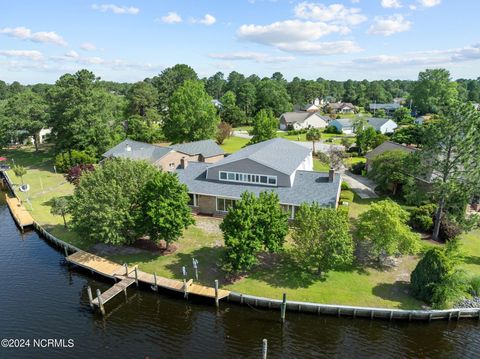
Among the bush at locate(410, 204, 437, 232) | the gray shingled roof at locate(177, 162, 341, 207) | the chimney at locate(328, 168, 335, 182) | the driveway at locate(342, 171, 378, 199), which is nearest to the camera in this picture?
the bush at locate(410, 204, 437, 232)

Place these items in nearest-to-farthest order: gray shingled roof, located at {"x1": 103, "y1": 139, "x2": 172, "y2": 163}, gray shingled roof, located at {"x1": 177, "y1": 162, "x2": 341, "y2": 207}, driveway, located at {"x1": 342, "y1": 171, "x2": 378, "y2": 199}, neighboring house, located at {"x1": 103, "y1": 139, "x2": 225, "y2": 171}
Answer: gray shingled roof, located at {"x1": 177, "y1": 162, "x2": 341, "y2": 207}
driveway, located at {"x1": 342, "y1": 171, "x2": 378, "y2": 199}
gray shingled roof, located at {"x1": 103, "y1": 139, "x2": 172, "y2": 163}
neighboring house, located at {"x1": 103, "y1": 139, "x2": 225, "y2": 171}

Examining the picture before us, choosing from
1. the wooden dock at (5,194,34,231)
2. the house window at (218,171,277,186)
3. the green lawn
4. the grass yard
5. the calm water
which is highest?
the green lawn

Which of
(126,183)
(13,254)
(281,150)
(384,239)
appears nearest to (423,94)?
(281,150)

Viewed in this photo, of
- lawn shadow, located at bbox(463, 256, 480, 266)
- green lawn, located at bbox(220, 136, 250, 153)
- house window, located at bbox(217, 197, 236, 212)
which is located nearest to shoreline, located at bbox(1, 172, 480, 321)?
lawn shadow, located at bbox(463, 256, 480, 266)

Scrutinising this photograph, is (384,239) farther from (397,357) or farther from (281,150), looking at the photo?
(281,150)

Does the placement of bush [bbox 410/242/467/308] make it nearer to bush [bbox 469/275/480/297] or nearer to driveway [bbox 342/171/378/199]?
bush [bbox 469/275/480/297]

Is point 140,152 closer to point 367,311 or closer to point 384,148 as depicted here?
point 384,148

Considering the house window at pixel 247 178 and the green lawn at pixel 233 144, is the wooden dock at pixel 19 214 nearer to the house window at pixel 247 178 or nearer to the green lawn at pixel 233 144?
the house window at pixel 247 178
